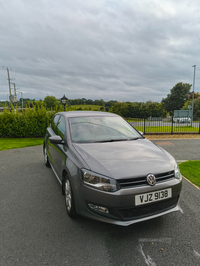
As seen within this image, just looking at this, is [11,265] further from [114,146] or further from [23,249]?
Answer: [114,146]

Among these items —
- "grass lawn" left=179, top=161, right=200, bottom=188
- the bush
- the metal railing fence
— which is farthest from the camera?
the metal railing fence

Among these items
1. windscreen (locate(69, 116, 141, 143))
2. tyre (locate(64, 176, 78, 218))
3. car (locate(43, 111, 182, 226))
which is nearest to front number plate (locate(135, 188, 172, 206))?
car (locate(43, 111, 182, 226))

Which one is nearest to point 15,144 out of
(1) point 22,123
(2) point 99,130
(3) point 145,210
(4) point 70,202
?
(1) point 22,123

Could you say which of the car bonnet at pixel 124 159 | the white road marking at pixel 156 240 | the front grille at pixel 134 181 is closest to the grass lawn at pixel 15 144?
the car bonnet at pixel 124 159

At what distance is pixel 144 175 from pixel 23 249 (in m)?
1.69

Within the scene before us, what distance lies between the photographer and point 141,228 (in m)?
2.55

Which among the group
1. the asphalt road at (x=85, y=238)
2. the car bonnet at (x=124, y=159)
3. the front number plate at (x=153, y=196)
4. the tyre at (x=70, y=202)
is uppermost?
the car bonnet at (x=124, y=159)

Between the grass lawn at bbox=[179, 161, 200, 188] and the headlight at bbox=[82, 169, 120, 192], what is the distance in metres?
2.85

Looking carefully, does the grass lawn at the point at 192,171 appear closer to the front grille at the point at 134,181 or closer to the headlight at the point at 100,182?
the front grille at the point at 134,181

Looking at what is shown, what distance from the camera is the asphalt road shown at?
202 centimetres

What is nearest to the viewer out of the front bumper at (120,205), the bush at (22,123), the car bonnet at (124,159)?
the front bumper at (120,205)

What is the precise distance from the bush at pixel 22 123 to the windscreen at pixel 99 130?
29.2 feet

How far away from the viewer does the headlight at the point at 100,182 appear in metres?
2.17

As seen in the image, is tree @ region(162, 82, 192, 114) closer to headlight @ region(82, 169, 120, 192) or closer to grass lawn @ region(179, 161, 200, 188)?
grass lawn @ region(179, 161, 200, 188)
